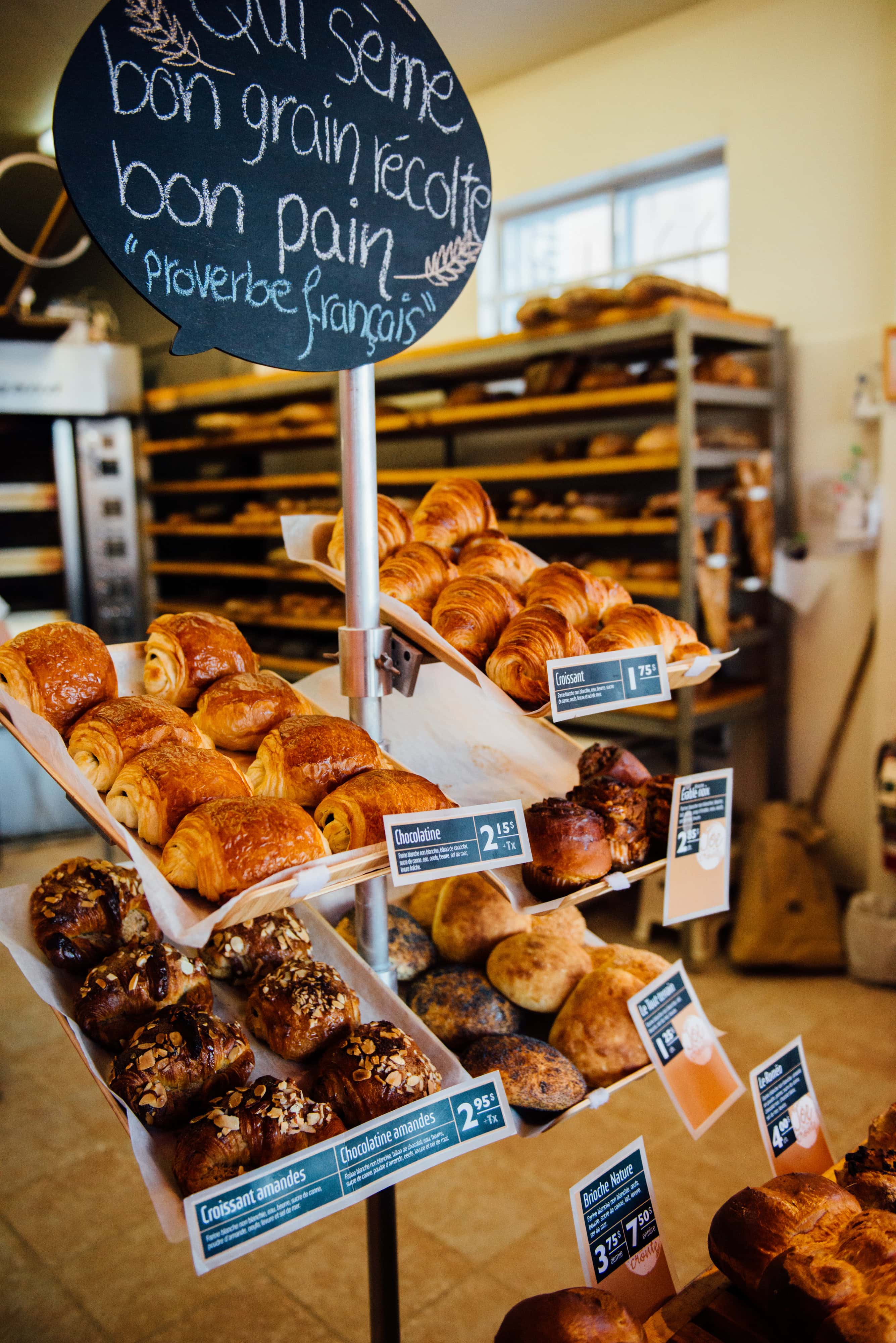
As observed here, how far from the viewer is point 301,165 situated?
0.92 m

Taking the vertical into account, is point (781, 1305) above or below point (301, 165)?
below

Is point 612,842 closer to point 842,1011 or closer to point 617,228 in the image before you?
point 842,1011

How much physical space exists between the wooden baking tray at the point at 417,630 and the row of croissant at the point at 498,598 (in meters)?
0.03

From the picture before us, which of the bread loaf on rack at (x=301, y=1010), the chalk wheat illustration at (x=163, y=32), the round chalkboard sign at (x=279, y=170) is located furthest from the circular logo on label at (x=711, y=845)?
the chalk wheat illustration at (x=163, y=32)

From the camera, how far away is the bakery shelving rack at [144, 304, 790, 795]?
3414 millimetres

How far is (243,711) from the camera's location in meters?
1.13

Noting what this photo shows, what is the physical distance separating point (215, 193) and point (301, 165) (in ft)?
0.33

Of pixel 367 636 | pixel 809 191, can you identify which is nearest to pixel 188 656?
pixel 367 636

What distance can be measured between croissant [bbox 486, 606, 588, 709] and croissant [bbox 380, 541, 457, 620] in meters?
0.15

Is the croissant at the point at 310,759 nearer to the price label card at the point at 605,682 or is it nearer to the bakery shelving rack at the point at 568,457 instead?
the price label card at the point at 605,682

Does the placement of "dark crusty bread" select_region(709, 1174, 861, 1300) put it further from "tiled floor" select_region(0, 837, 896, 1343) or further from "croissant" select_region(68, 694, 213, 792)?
"tiled floor" select_region(0, 837, 896, 1343)

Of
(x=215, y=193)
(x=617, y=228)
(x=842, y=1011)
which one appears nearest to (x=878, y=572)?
(x=842, y=1011)

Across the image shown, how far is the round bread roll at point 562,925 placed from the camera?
4.58 feet

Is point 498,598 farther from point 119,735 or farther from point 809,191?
point 809,191
